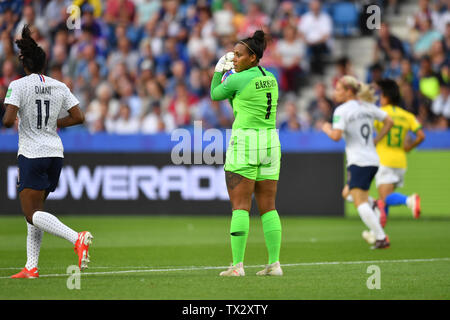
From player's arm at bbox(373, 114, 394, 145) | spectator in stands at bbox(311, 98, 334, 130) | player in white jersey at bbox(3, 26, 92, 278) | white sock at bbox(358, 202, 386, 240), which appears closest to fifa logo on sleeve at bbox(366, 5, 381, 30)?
spectator in stands at bbox(311, 98, 334, 130)

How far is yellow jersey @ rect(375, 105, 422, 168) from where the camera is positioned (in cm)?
1438

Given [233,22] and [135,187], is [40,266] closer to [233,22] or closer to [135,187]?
[135,187]

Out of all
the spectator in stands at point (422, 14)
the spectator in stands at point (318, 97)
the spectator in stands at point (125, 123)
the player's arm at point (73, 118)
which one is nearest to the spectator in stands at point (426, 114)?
the spectator in stands at point (318, 97)

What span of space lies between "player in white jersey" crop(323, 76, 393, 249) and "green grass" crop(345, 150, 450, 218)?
5.96 metres

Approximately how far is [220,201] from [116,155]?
90.3 inches

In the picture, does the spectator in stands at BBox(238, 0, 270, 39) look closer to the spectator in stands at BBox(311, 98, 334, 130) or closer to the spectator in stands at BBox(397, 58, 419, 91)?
the spectator in stands at BBox(311, 98, 334, 130)

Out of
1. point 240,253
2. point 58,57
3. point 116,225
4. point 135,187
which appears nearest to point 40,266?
point 240,253

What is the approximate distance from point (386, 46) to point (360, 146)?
344 inches

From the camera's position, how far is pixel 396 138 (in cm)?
1454

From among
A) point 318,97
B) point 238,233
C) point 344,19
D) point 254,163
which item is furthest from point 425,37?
point 238,233

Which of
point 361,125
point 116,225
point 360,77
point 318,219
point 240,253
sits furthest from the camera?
point 360,77

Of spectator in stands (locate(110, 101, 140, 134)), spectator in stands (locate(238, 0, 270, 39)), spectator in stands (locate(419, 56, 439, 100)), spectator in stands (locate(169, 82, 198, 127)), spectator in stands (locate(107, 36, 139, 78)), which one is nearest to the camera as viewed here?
spectator in stands (locate(419, 56, 439, 100))

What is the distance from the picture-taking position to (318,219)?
18.2 m

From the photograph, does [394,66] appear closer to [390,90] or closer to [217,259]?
[390,90]
